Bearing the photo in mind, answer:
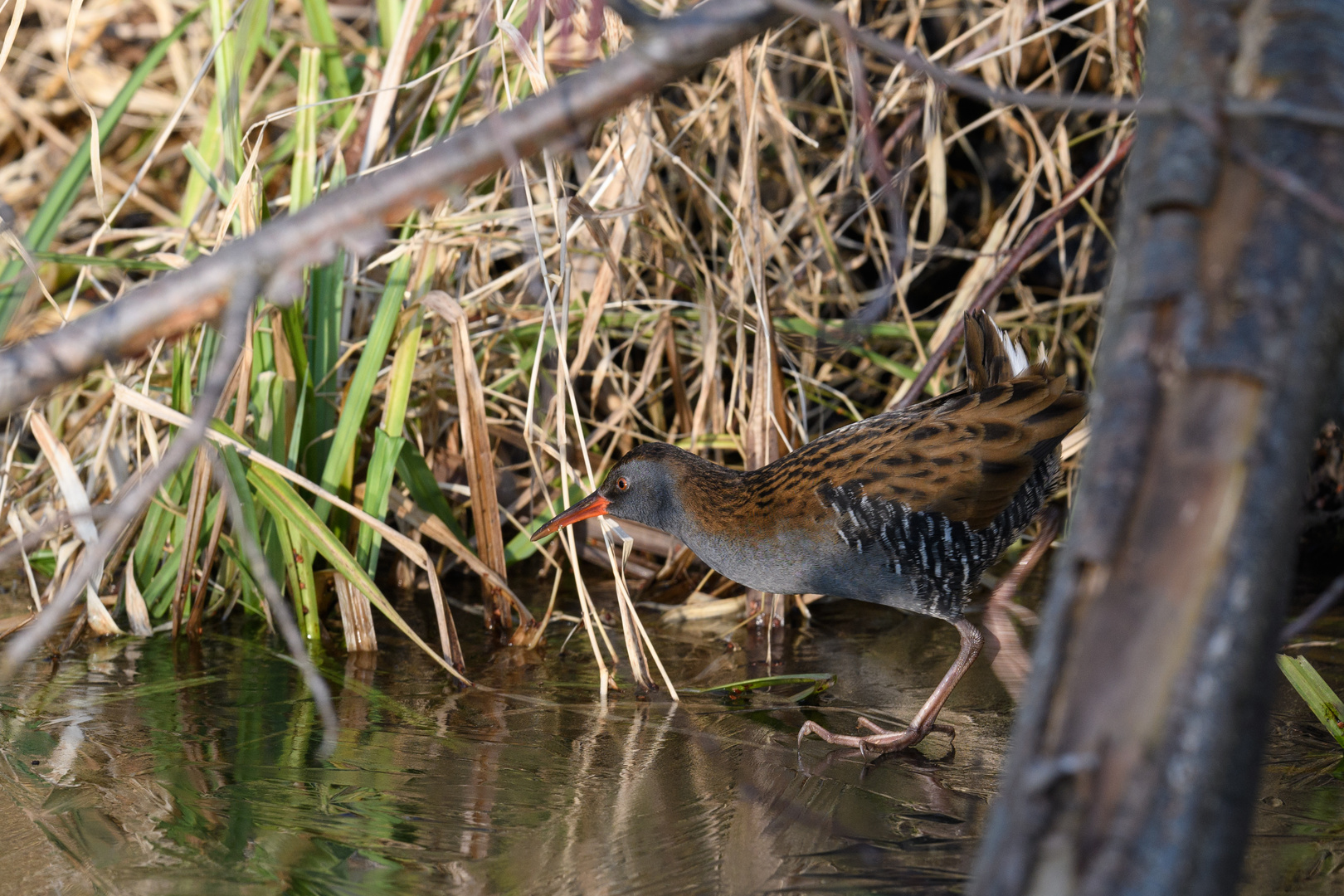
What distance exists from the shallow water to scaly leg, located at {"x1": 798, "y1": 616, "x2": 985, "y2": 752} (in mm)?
29

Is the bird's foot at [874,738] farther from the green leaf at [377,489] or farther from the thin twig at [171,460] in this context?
the thin twig at [171,460]

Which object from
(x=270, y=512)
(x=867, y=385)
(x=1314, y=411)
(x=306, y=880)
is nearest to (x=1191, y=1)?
(x=1314, y=411)

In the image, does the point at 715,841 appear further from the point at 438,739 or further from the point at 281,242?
the point at 281,242

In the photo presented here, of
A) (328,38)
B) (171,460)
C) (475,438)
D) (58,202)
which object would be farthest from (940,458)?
(58,202)

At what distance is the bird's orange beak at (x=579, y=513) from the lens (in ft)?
8.89

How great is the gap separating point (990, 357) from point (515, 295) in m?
1.35

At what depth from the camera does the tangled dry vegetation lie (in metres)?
2.68

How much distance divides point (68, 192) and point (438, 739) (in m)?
1.94

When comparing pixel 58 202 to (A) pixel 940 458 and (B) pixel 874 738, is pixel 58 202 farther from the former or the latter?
(B) pixel 874 738

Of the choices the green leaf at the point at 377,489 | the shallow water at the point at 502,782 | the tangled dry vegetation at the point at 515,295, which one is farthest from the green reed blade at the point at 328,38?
the shallow water at the point at 502,782

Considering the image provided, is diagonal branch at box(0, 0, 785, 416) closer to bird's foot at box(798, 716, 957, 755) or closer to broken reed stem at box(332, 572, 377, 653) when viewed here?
bird's foot at box(798, 716, 957, 755)

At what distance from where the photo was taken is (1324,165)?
3.21 feet

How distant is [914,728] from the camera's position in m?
2.32

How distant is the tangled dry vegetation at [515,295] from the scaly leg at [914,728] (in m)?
0.42
